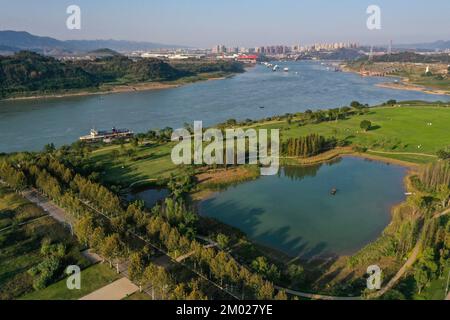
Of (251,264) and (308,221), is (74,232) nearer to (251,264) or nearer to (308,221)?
(251,264)

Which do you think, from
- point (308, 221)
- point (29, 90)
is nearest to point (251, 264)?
point (308, 221)

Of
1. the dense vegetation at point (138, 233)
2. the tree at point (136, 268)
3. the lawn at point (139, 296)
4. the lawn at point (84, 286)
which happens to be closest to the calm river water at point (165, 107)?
the dense vegetation at point (138, 233)

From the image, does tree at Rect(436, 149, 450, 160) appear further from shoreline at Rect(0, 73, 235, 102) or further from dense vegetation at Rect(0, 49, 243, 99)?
dense vegetation at Rect(0, 49, 243, 99)

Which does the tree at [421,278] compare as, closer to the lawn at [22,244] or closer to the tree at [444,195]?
the tree at [444,195]

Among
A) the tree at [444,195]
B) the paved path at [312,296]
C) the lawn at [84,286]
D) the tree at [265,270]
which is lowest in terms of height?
the paved path at [312,296]

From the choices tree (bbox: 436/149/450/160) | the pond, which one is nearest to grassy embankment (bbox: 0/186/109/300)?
the pond
